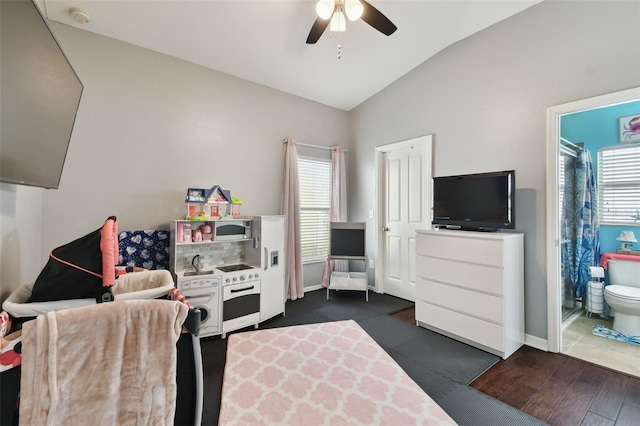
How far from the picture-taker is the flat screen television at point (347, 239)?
394 cm

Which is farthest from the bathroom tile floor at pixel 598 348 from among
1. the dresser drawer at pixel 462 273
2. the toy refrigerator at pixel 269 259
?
the toy refrigerator at pixel 269 259

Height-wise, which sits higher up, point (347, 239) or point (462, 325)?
point (347, 239)

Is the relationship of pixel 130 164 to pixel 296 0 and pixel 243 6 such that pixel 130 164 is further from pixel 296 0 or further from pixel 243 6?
pixel 296 0

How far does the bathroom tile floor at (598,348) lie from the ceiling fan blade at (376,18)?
127 inches

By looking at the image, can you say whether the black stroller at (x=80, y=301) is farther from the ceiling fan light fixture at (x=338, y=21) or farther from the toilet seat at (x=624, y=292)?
the toilet seat at (x=624, y=292)

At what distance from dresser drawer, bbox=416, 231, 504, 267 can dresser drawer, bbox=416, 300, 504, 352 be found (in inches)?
21.8

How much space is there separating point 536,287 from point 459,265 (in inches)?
28.8

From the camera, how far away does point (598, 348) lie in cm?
242

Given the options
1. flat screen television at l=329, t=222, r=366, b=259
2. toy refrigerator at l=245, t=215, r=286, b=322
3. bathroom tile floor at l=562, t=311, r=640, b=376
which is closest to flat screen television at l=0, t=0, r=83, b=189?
toy refrigerator at l=245, t=215, r=286, b=322

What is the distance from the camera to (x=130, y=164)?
2.67 meters

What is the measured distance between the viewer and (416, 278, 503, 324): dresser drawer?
232cm

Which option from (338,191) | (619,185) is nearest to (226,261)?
(338,191)

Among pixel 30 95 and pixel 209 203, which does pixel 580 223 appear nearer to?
pixel 209 203

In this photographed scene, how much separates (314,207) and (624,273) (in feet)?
12.1
